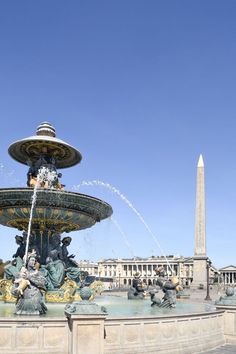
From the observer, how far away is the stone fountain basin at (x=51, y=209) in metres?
14.8

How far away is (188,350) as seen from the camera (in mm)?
9539

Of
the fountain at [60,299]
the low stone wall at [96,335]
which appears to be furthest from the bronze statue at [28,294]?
the low stone wall at [96,335]

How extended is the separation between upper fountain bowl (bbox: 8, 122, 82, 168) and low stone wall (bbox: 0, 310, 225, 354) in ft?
30.9

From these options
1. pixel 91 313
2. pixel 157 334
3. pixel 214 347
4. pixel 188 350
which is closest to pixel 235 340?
pixel 214 347

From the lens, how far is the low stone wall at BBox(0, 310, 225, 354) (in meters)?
8.03

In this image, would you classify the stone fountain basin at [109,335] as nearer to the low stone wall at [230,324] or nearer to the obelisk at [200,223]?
the low stone wall at [230,324]

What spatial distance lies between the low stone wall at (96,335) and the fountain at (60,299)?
0.02 m

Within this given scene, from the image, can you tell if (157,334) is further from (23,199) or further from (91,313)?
(23,199)

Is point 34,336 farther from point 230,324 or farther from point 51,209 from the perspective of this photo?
point 51,209

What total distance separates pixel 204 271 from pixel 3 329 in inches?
2030

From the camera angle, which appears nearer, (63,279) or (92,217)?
(63,279)

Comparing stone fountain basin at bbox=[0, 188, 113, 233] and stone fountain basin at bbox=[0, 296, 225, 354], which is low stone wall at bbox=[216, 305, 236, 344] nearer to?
stone fountain basin at bbox=[0, 296, 225, 354]

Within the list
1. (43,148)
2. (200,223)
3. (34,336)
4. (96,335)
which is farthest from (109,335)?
(200,223)

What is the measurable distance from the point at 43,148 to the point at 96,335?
34.9 ft
